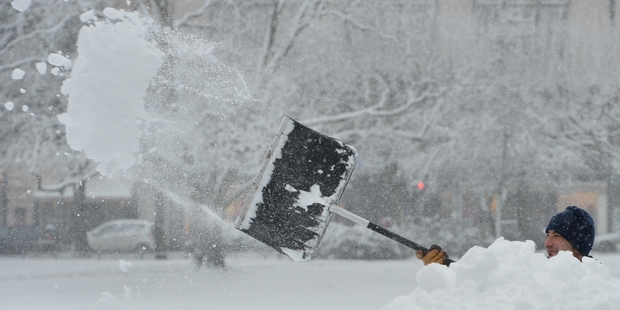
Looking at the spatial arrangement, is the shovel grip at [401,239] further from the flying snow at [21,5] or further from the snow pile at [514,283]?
the flying snow at [21,5]

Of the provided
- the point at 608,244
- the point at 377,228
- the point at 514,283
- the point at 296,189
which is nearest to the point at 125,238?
the point at 608,244

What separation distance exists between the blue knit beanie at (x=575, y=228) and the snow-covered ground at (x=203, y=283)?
160 inches

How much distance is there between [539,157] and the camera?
422 inches

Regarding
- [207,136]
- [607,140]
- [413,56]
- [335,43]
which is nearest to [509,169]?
[607,140]

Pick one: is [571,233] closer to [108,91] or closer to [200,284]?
[108,91]

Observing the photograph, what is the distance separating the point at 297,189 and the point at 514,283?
3.93ft

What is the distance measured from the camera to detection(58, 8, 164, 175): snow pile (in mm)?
5844

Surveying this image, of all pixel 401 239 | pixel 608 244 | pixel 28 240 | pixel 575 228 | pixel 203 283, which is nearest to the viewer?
pixel 575 228

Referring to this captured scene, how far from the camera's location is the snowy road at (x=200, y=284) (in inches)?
270

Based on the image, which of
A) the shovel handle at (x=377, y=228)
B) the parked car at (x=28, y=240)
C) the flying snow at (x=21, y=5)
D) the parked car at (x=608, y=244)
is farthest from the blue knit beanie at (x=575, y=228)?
the parked car at (x=28, y=240)

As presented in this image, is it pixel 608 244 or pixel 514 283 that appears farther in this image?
pixel 608 244

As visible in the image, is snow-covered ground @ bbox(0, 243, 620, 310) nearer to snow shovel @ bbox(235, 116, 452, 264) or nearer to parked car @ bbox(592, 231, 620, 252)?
parked car @ bbox(592, 231, 620, 252)

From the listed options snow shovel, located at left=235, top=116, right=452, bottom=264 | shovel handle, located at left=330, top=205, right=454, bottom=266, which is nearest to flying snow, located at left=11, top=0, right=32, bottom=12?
snow shovel, located at left=235, top=116, right=452, bottom=264

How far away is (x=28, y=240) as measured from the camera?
38.6ft
